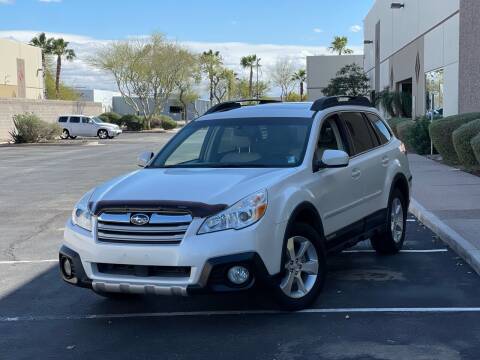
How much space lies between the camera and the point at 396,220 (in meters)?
7.88

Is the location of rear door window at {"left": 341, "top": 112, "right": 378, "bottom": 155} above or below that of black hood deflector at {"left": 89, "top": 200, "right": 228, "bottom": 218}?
above

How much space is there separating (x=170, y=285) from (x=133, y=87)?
63.9 metres

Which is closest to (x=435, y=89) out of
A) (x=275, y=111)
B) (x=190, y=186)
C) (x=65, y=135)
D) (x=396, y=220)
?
(x=396, y=220)

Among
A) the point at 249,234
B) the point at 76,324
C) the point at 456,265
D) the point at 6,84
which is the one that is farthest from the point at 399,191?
the point at 6,84

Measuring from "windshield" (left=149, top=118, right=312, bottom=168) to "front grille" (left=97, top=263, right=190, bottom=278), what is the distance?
57.1 inches

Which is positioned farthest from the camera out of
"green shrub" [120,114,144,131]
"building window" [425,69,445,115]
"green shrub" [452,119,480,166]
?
"green shrub" [120,114,144,131]

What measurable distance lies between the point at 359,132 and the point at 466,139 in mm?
8684

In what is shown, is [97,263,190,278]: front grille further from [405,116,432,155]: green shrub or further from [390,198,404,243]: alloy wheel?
[405,116,432,155]: green shrub

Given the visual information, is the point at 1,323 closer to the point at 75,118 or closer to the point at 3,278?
the point at 3,278

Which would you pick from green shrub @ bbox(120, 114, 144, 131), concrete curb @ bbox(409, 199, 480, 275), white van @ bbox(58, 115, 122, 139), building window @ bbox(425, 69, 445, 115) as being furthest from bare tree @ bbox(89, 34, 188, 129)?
concrete curb @ bbox(409, 199, 480, 275)

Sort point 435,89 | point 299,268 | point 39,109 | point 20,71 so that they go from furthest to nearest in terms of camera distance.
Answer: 1. point 20,71
2. point 39,109
3. point 435,89
4. point 299,268

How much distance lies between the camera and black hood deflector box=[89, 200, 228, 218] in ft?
16.3

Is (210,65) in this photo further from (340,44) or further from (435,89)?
(435,89)

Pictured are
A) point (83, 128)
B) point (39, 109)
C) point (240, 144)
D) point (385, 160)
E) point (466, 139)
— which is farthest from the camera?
point (39, 109)
